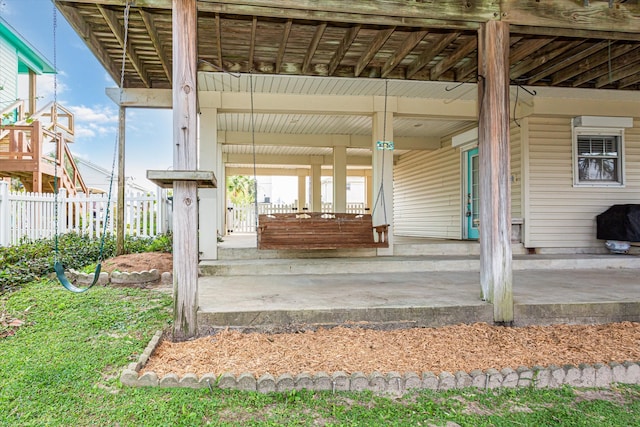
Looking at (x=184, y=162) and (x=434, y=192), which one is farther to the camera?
(x=434, y=192)

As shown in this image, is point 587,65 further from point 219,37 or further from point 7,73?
point 7,73

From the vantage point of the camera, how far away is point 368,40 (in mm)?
4598

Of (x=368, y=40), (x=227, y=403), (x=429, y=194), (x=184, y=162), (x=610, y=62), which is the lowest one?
(x=227, y=403)

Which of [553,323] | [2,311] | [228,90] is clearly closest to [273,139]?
[228,90]

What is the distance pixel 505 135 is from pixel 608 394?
2.00 metres

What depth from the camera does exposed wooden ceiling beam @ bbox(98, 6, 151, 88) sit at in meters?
3.83

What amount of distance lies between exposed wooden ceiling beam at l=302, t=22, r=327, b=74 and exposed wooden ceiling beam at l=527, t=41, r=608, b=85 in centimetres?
298

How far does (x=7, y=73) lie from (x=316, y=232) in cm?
1036

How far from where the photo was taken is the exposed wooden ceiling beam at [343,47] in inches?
164

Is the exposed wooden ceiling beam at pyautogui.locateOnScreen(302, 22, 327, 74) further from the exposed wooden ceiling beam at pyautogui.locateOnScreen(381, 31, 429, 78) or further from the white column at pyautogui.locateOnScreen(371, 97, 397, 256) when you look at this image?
the white column at pyautogui.locateOnScreen(371, 97, 397, 256)

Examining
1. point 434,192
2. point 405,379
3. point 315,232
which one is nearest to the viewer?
point 405,379

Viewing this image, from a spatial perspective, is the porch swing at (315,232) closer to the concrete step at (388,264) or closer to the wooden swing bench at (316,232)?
the wooden swing bench at (316,232)

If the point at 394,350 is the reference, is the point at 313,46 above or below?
above

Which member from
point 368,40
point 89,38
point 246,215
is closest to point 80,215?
point 89,38
